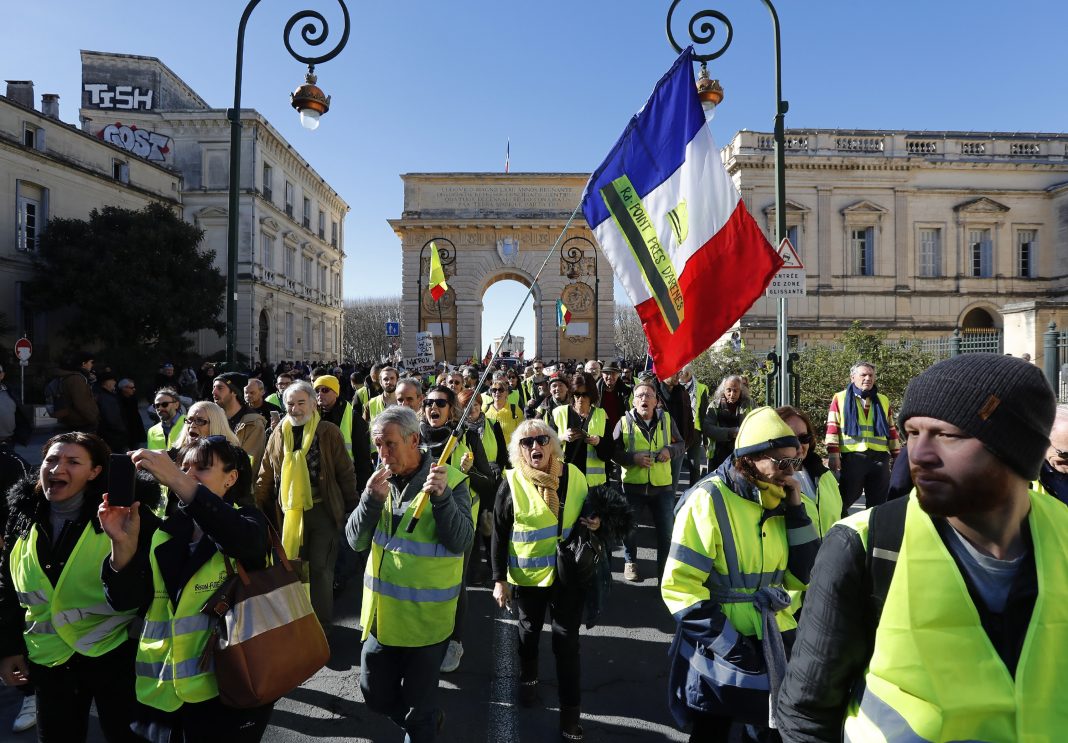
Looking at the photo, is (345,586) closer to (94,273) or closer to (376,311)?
(94,273)

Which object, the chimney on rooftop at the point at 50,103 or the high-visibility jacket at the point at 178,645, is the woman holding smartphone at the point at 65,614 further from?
the chimney on rooftop at the point at 50,103

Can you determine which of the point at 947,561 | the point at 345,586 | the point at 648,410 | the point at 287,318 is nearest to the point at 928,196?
the point at 648,410

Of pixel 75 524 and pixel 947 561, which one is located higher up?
pixel 947 561

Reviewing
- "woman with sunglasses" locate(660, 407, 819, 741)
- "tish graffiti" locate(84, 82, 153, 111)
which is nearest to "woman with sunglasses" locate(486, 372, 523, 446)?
"woman with sunglasses" locate(660, 407, 819, 741)

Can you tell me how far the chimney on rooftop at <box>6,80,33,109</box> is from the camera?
29.5 m

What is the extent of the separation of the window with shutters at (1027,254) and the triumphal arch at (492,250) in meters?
20.0

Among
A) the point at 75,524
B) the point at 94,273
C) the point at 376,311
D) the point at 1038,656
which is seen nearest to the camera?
the point at 1038,656

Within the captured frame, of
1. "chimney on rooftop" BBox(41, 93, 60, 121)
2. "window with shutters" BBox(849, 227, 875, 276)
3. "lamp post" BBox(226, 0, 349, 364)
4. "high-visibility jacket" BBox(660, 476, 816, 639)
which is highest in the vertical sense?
"chimney on rooftop" BBox(41, 93, 60, 121)

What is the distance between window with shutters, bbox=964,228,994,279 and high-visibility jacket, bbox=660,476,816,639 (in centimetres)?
3490

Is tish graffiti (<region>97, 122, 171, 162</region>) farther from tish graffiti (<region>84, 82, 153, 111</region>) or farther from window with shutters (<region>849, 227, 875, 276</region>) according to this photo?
window with shutters (<region>849, 227, 875, 276</region>)

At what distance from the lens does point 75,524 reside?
9.02 feet

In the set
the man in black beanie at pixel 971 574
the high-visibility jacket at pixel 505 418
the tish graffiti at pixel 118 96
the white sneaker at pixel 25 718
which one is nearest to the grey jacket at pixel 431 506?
the man in black beanie at pixel 971 574

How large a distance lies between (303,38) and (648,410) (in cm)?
571

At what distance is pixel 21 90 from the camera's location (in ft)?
97.0
